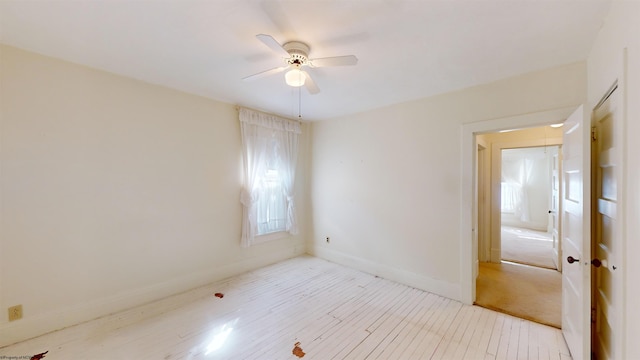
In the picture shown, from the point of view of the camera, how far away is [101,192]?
2482mm

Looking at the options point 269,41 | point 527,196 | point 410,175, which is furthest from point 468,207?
point 527,196

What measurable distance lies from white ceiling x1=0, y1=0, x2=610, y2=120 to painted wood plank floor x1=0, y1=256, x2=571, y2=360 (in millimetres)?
2506

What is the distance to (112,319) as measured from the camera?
2.41m

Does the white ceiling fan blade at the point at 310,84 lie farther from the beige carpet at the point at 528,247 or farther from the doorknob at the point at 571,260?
the beige carpet at the point at 528,247

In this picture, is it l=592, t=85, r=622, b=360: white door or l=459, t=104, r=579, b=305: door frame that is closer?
l=592, t=85, r=622, b=360: white door

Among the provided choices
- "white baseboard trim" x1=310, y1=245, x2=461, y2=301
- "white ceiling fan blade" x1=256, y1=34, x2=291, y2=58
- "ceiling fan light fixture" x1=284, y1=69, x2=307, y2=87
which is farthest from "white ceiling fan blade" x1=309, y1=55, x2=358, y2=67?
"white baseboard trim" x1=310, y1=245, x2=461, y2=301

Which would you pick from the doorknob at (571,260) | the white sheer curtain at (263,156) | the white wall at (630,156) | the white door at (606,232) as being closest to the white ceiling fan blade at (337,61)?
the white wall at (630,156)

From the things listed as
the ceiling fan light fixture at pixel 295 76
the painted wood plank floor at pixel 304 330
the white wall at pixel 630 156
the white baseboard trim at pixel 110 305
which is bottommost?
the painted wood plank floor at pixel 304 330

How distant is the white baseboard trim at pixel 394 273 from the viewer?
114 inches

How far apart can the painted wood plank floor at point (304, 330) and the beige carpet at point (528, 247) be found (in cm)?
252

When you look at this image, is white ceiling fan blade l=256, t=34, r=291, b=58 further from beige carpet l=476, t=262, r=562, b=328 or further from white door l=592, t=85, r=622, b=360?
beige carpet l=476, t=262, r=562, b=328

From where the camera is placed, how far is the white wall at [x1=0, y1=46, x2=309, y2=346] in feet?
6.83

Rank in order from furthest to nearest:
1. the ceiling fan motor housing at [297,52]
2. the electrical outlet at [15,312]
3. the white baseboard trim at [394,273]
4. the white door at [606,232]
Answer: the white baseboard trim at [394,273] → the electrical outlet at [15,312] → the ceiling fan motor housing at [297,52] → the white door at [606,232]

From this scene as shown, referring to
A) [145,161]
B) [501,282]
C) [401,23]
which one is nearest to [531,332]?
[501,282]
